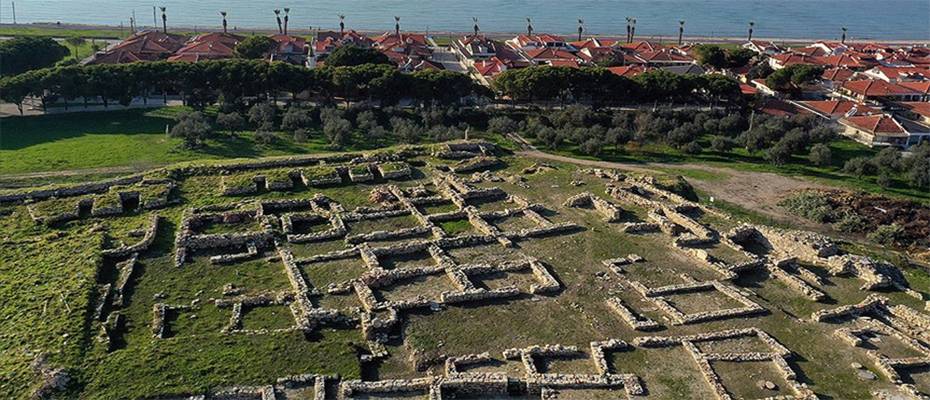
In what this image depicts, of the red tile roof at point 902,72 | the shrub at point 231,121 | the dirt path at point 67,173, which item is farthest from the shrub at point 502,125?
the red tile roof at point 902,72

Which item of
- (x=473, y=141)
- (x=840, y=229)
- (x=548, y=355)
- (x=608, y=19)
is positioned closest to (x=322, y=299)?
(x=548, y=355)

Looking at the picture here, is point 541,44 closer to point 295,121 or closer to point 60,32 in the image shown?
point 295,121

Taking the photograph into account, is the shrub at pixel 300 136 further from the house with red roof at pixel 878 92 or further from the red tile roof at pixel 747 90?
the house with red roof at pixel 878 92

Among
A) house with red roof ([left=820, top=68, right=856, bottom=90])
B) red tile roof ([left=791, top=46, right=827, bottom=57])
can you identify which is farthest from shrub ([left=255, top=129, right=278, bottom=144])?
red tile roof ([left=791, top=46, right=827, bottom=57])

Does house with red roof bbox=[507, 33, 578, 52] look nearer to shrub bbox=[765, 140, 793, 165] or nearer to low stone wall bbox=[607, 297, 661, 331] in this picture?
shrub bbox=[765, 140, 793, 165]

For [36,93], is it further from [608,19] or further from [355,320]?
[608,19]

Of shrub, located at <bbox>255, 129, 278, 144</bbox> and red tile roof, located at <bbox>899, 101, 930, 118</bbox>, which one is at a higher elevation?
red tile roof, located at <bbox>899, 101, 930, 118</bbox>
